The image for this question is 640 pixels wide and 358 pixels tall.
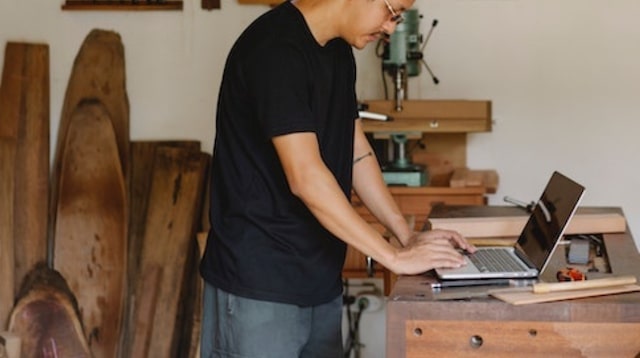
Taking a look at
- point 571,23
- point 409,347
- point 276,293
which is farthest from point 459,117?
point 409,347

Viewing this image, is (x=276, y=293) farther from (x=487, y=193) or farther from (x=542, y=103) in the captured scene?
(x=542, y=103)

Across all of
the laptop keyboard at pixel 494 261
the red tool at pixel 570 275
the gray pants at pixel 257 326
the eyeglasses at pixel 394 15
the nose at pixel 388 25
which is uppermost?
the eyeglasses at pixel 394 15

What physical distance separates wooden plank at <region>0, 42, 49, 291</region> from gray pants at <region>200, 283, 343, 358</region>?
1834mm

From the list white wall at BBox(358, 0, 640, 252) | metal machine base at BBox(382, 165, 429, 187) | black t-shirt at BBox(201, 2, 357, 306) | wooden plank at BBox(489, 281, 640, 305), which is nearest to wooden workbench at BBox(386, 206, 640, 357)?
wooden plank at BBox(489, 281, 640, 305)

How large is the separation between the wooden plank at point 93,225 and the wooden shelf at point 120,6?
0.42 m

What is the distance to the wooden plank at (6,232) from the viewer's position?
342cm

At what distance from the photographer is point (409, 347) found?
1513 millimetres

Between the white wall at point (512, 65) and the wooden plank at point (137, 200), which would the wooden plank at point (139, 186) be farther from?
the white wall at point (512, 65)

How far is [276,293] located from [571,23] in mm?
2147

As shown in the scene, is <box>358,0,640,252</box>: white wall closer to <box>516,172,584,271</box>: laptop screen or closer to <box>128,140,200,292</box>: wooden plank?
<box>128,140,200,292</box>: wooden plank

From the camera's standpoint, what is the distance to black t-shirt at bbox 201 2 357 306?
1760mm

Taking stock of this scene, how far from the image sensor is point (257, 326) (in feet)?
5.86

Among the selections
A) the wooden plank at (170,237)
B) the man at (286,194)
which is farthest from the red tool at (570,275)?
the wooden plank at (170,237)

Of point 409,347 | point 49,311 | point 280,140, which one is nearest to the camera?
point 409,347
